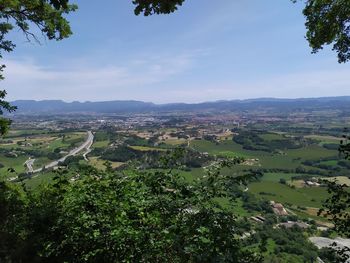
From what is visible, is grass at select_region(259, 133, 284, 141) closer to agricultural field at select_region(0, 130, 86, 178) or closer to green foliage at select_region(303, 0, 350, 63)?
agricultural field at select_region(0, 130, 86, 178)

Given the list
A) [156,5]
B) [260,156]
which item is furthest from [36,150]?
[156,5]

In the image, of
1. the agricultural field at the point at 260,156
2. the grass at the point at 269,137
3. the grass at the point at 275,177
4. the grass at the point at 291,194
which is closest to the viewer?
the grass at the point at 291,194

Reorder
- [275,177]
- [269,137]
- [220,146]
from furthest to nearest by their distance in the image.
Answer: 1. [269,137]
2. [220,146]
3. [275,177]

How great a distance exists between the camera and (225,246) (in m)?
5.77

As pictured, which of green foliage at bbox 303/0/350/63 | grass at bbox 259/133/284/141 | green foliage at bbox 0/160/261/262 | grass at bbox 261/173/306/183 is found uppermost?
green foliage at bbox 303/0/350/63

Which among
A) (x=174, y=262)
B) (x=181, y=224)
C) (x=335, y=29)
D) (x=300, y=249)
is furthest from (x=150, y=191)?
(x=300, y=249)

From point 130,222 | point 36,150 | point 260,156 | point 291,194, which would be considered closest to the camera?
point 130,222

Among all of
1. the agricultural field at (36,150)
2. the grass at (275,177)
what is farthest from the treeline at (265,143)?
the agricultural field at (36,150)

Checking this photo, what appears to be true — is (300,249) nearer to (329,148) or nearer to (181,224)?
(181,224)

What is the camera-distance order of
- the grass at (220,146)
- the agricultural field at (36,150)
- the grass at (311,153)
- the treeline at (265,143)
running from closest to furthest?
the agricultural field at (36,150) → the grass at (311,153) → the grass at (220,146) → the treeline at (265,143)

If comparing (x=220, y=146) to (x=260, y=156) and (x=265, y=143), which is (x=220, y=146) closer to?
(x=260, y=156)

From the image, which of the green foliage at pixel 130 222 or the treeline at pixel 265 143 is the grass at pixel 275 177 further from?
the green foliage at pixel 130 222

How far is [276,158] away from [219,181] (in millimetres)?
97923

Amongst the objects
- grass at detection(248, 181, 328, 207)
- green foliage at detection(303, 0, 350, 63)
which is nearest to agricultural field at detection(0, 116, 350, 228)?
grass at detection(248, 181, 328, 207)
